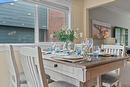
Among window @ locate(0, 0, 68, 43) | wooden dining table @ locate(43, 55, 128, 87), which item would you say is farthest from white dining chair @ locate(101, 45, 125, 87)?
window @ locate(0, 0, 68, 43)

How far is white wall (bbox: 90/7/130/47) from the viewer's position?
648 centimetres

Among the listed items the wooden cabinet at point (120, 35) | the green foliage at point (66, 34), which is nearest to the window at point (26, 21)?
the green foliage at point (66, 34)

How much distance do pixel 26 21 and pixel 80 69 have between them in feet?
9.16

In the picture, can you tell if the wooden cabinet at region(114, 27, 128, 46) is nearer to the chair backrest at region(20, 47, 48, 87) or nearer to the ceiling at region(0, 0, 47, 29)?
the ceiling at region(0, 0, 47, 29)

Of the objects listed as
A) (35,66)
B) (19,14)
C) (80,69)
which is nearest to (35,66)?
(35,66)

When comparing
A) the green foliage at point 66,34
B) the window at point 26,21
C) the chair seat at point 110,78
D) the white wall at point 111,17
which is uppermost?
the white wall at point 111,17

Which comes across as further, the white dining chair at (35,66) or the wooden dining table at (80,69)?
the wooden dining table at (80,69)

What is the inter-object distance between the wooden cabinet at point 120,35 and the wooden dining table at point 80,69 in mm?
6005

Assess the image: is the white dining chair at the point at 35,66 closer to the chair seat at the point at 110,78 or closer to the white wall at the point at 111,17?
the chair seat at the point at 110,78

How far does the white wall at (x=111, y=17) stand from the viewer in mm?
6484

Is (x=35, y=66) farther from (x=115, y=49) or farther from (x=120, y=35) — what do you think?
(x=120, y=35)

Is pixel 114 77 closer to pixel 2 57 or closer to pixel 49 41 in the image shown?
pixel 2 57

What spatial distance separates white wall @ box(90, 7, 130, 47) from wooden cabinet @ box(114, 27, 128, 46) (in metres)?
0.25

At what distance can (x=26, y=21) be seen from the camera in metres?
4.01
